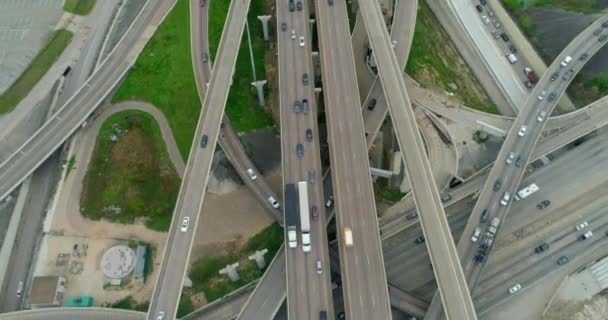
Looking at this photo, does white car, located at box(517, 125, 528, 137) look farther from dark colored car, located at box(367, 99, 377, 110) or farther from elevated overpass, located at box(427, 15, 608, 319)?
dark colored car, located at box(367, 99, 377, 110)

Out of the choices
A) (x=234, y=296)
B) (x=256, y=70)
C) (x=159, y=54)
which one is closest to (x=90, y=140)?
(x=159, y=54)

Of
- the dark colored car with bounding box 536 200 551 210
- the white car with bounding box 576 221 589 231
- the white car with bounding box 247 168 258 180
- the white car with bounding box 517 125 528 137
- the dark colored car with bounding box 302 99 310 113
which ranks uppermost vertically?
the dark colored car with bounding box 302 99 310 113

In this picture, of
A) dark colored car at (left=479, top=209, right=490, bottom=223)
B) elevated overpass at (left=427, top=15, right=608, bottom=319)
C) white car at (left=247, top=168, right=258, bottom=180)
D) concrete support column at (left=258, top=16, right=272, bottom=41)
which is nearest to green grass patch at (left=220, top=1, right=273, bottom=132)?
concrete support column at (left=258, top=16, right=272, bottom=41)

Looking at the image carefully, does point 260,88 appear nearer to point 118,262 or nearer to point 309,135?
point 309,135

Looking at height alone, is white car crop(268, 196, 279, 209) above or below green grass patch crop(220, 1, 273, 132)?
Answer: below

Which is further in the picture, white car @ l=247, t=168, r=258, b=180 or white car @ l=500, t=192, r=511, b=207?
white car @ l=247, t=168, r=258, b=180

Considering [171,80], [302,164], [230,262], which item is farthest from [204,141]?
[171,80]
